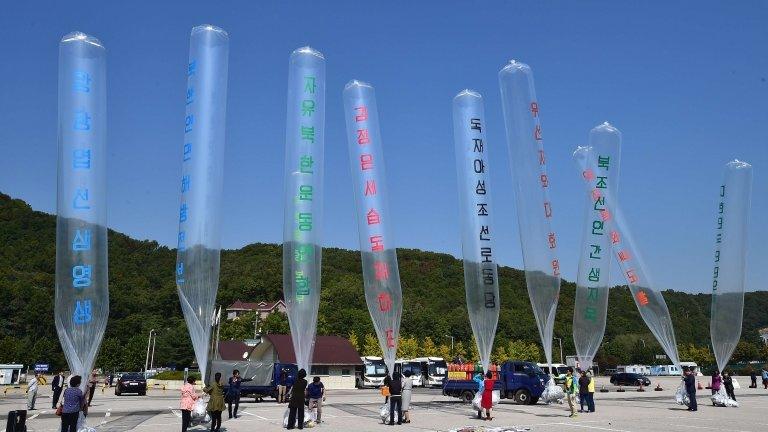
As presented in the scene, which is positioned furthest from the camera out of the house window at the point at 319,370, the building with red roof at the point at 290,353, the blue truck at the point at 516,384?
the house window at the point at 319,370

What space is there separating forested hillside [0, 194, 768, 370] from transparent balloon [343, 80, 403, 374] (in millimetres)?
62339

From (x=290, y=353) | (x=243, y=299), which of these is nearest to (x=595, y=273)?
(x=290, y=353)

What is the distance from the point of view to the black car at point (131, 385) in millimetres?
34703

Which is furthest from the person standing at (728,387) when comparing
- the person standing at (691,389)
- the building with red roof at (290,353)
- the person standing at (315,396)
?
the building with red roof at (290,353)

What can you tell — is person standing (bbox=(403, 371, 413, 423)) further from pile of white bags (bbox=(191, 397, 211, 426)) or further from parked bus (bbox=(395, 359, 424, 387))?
parked bus (bbox=(395, 359, 424, 387))

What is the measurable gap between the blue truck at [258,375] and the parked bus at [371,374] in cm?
2035

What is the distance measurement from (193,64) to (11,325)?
9030cm

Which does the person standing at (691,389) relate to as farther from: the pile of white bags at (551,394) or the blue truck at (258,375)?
the blue truck at (258,375)

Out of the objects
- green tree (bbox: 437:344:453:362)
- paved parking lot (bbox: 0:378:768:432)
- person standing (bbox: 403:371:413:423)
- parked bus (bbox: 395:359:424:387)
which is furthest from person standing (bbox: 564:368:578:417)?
green tree (bbox: 437:344:453:362)

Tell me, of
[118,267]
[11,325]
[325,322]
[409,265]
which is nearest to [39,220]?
[118,267]

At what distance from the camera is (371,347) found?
8050 cm

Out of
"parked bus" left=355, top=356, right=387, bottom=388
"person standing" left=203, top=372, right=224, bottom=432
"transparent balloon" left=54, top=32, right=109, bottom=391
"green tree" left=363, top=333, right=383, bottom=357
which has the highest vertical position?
"transparent balloon" left=54, top=32, right=109, bottom=391

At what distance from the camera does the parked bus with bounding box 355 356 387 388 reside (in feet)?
164

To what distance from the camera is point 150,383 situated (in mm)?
52344
